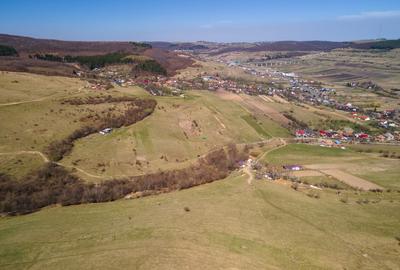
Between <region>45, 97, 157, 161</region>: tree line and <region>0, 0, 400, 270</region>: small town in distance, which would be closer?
<region>0, 0, 400, 270</region>: small town in distance

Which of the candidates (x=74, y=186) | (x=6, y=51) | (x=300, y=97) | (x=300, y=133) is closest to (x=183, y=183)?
(x=74, y=186)

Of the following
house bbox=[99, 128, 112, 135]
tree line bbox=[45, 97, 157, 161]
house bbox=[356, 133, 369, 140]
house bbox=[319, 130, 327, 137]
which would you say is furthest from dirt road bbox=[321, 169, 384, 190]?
house bbox=[99, 128, 112, 135]

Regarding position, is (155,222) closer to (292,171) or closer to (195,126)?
(292,171)

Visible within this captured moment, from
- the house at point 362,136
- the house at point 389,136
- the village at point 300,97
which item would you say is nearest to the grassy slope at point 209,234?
the village at point 300,97

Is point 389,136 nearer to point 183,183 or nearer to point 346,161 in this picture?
point 346,161

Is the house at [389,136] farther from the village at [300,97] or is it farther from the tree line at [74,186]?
the tree line at [74,186]

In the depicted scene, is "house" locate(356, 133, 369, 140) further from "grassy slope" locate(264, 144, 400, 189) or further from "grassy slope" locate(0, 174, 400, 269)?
"grassy slope" locate(0, 174, 400, 269)

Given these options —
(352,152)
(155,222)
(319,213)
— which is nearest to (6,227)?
(155,222)

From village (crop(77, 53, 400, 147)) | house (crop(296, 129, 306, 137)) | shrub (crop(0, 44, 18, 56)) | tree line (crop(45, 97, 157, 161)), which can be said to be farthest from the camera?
shrub (crop(0, 44, 18, 56))
